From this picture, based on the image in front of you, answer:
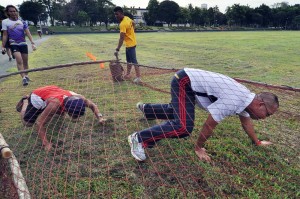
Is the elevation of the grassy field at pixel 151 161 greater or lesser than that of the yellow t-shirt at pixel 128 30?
lesser

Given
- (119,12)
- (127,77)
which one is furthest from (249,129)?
(119,12)

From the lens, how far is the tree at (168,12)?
70.8m

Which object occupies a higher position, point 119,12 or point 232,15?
point 119,12

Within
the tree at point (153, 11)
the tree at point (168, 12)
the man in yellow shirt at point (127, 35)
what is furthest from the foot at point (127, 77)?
the tree at point (153, 11)

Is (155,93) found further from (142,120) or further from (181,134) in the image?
(181,134)

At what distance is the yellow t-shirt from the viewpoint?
554 cm

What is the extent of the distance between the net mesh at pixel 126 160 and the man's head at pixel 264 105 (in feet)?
1.52

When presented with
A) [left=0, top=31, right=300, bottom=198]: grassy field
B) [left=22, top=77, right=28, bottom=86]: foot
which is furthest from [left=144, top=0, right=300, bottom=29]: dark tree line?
[left=0, top=31, right=300, bottom=198]: grassy field

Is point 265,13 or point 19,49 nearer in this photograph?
point 19,49

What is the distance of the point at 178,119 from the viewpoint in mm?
2562

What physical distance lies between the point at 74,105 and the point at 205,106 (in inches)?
53.5

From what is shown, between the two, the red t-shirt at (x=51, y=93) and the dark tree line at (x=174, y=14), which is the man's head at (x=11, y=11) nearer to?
the red t-shirt at (x=51, y=93)

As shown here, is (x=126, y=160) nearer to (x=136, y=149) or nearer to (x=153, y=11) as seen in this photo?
(x=136, y=149)

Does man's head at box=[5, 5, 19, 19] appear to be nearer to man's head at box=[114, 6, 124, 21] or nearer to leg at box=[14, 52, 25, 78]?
leg at box=[14, 52, 25, 78]
